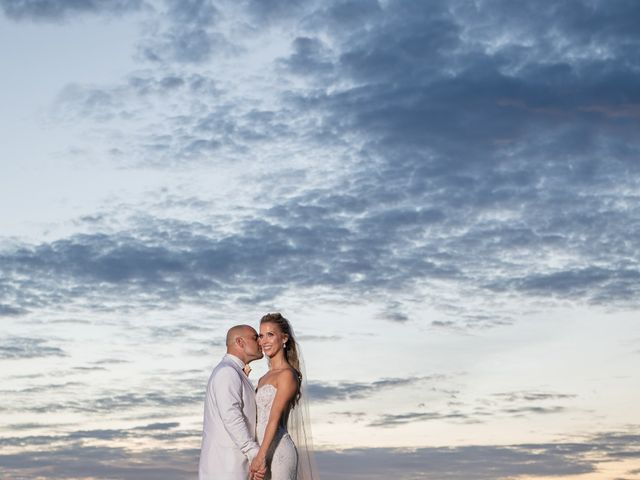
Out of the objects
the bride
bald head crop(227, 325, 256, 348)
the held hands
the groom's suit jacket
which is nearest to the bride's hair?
the bride

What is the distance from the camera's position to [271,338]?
14.0m

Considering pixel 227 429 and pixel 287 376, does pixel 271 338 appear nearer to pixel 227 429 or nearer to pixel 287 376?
pixel 287 376

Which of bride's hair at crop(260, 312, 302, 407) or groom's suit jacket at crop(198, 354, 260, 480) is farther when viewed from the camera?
bride's hair at crop(260, 312, 302, 407)

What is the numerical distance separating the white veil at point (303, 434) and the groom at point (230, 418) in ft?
3.54

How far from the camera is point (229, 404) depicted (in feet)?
44.4

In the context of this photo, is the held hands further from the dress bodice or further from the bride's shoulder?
the bride's shoulder

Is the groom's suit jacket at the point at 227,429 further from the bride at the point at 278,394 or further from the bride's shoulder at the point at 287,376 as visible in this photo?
the bride's shoulder at the point at 287,376

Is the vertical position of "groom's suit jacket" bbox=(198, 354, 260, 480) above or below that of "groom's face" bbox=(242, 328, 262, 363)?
below

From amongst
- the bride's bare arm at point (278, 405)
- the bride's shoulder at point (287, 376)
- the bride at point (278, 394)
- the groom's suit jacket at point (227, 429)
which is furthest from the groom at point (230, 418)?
the bride's shoulder at point (287, 376)

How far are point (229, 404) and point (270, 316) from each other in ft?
4.25

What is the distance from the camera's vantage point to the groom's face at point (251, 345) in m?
13.8

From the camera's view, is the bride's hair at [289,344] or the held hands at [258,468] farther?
the bride's hair at [289,344]

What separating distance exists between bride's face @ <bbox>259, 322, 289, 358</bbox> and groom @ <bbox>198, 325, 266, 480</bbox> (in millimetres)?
181

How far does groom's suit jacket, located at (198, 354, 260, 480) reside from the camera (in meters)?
13.5
